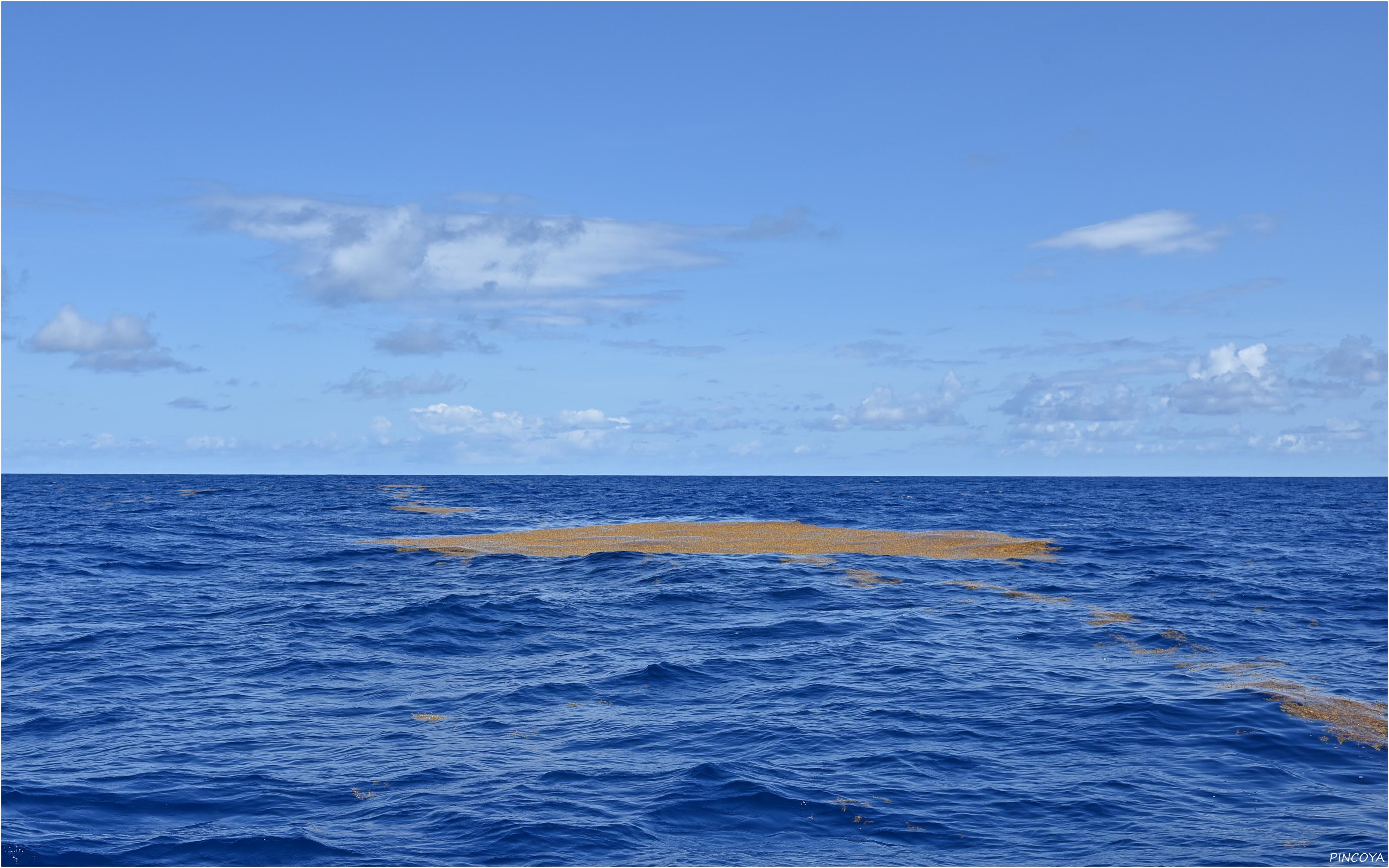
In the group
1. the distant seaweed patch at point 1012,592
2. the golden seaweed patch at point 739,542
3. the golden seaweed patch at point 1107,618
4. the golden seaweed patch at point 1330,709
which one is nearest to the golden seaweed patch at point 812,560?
the golden seaweed patch at point 739,542

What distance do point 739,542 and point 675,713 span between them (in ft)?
101

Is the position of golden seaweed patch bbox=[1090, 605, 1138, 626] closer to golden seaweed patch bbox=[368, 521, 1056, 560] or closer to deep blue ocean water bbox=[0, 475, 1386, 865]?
deep blue ocean water bbox=[0, 475, 1386, 865]

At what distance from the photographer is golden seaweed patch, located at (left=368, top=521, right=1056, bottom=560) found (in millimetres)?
46656

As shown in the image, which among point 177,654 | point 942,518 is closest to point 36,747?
point 177,654

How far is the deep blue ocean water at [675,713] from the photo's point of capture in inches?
548

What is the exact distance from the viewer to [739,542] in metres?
50.8

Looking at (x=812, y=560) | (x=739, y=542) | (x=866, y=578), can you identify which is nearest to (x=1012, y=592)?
(x=866, y=578)

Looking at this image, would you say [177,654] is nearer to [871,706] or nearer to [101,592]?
[101,592]

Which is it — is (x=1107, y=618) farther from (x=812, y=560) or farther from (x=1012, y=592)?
(x=812, y=560)

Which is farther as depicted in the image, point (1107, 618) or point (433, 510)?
point (433, 510)

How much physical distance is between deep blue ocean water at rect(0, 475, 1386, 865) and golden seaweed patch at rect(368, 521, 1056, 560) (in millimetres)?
3375

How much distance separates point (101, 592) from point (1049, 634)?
107 ft

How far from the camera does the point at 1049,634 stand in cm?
2738

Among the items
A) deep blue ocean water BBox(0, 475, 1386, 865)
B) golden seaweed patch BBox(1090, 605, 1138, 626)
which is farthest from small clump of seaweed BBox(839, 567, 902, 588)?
golden seaweed patch BBox(1090, 605, 1138, 626)
